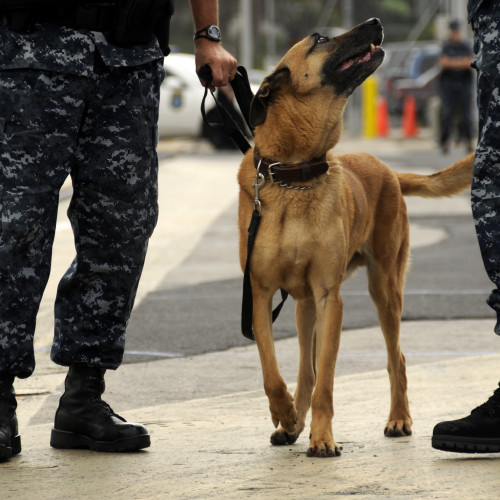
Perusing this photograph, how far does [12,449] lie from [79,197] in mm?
875

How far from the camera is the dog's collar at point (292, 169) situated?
13.2ft

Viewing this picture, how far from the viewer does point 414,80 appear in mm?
32656

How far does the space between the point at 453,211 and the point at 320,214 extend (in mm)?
8759

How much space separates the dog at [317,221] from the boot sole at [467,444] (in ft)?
1.16

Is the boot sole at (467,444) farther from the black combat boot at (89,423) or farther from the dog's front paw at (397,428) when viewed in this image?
the black combat boot at (89,423)

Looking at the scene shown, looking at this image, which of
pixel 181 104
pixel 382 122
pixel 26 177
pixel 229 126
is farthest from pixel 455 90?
pixel 26 177

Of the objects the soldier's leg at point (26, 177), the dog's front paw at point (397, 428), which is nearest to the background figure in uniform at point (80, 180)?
the soldier's leg at point (26, 177)

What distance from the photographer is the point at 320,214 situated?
396 cm

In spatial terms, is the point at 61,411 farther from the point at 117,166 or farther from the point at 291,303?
the point at 291,303

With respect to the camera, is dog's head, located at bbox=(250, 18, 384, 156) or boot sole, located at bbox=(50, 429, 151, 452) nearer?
boot sole, located at bbox=(50, 429, 151, 452)

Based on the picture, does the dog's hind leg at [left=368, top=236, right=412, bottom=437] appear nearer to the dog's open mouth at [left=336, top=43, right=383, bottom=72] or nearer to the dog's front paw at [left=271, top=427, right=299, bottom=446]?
the dog's front paw at [left=271, top=427, right=299, bottom=446]

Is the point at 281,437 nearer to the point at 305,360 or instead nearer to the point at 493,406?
the point at 305,360

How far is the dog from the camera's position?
3.92 metres

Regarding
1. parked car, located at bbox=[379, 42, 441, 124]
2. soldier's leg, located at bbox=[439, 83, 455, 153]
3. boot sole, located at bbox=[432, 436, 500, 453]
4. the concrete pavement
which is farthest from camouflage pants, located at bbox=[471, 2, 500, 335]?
parked car, located at bbox=[379, 42, 441, 124]
